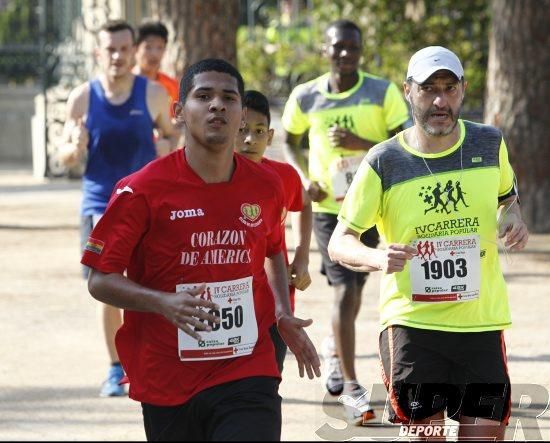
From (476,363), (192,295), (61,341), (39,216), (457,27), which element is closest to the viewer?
(192,295)

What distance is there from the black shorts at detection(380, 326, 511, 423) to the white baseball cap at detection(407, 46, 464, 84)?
100 centimetres

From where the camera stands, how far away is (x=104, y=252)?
16.2 feet

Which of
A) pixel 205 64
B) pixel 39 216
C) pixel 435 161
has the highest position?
pixel 205 64

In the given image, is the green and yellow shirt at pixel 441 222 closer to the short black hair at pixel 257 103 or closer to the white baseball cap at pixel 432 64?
the white baseball cap at pixel 432 64

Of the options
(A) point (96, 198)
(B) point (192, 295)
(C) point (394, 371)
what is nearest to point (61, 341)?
(A) point (96, 198)

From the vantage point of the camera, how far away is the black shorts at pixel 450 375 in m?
5.47

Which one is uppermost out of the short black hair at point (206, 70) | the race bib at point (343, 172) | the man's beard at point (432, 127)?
the short black hair at point (206, 70)

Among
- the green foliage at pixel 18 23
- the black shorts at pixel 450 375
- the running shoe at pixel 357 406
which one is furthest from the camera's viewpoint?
the green foliage at pixel 18 23

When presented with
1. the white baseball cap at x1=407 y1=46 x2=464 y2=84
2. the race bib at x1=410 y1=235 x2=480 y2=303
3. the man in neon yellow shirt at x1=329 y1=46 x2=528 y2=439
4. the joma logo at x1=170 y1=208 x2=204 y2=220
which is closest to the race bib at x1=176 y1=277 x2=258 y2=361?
the joma logo at x1=170 y1=208 x2=204 y2=220

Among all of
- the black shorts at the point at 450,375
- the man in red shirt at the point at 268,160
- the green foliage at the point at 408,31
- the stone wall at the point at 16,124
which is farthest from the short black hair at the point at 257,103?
the stone wall at the point at 16,124

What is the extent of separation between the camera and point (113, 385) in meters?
8.20

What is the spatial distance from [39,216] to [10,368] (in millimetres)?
8251

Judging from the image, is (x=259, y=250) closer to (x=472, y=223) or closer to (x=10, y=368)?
(x=472, y=223)

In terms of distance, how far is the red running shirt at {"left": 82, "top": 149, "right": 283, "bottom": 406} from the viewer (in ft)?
16.2
